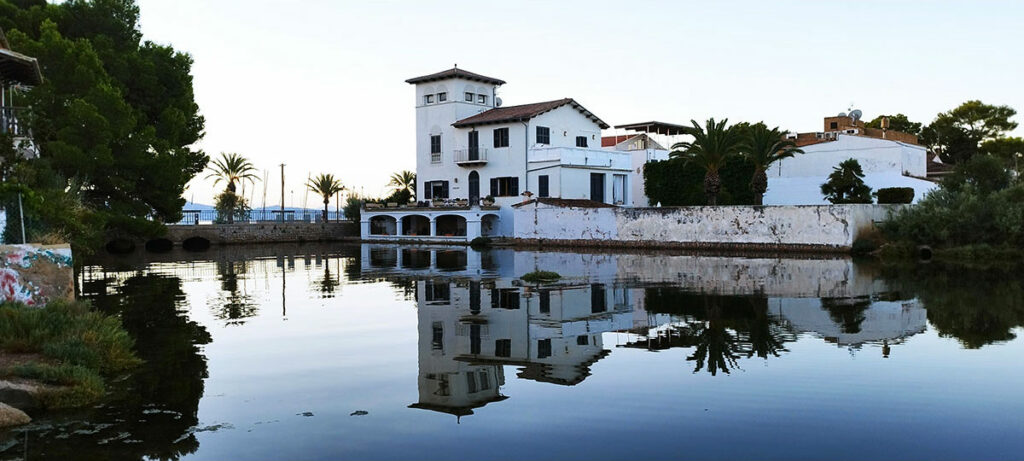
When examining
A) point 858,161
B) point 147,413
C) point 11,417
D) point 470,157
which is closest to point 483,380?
point 147,413

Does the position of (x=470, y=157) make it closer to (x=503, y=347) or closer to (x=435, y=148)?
(x=435, y=148)

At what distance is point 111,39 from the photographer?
116ft

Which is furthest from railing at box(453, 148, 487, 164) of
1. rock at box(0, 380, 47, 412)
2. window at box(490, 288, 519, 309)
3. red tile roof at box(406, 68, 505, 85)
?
rock at box(0, 380, 47, 412)

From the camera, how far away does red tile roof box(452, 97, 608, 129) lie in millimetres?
52213

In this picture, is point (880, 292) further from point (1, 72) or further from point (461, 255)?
point (1, 72)

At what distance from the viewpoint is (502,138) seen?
5384cm

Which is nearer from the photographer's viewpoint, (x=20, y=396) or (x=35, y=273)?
(x=20, y=396)

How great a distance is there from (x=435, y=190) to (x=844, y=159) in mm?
28117

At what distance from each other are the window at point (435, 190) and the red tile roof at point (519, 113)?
4.56m

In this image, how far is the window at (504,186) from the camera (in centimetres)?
5334

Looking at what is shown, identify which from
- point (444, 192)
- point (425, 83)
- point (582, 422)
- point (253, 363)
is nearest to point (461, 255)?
point (444, 192)

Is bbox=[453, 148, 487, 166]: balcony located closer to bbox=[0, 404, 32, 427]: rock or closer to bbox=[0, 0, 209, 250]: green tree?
bbox=[0, 0, 209, 250]: green tree

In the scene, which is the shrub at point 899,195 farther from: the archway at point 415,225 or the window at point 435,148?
the archway at point 415,225

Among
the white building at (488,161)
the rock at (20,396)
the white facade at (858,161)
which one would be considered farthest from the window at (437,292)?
the white facade at (858,161)
